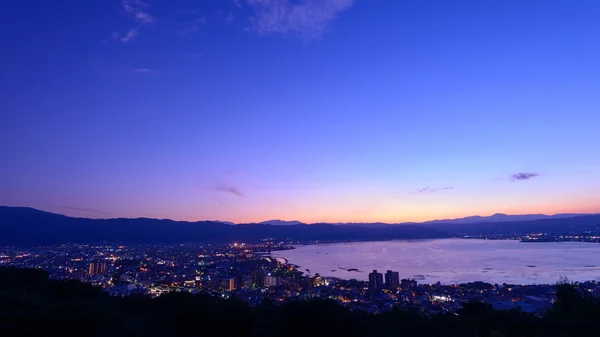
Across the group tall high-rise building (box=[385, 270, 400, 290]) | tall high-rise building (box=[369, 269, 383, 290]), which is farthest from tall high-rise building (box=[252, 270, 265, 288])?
tall high-rise building (box=[385, 270, 400, 290])

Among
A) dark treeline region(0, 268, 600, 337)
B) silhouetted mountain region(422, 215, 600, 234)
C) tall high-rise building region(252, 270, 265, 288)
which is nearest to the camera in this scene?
dark treeline region(0, 268, 600, 337)

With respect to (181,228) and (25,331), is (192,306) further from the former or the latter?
(181,228)

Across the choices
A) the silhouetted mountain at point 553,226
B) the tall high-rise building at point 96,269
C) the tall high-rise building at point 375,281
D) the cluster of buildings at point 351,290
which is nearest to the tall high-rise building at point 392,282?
the cluster of buildings at point 351,290

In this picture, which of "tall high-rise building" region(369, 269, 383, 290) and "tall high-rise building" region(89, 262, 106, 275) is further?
"tall high-rise building" region(89, 262, 106, 275)

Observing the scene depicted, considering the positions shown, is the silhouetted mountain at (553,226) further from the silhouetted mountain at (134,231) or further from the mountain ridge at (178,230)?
the silhouetted mountain at (134,231)

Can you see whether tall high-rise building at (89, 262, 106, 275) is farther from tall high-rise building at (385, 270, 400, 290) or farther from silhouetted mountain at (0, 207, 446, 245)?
silhouetted mountain at (0, 207, 446, 245)

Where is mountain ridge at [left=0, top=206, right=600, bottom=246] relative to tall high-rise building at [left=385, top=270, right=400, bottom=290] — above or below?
above

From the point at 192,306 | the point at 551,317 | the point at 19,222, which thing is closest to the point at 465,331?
the point at 551,317
